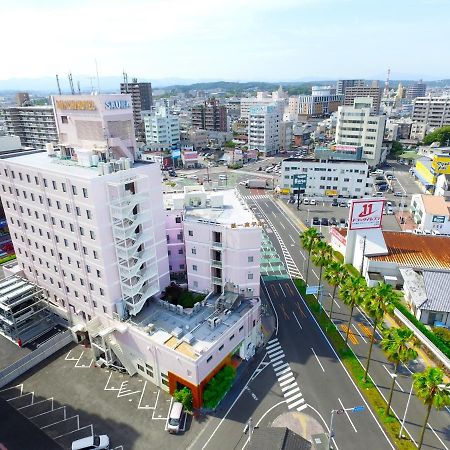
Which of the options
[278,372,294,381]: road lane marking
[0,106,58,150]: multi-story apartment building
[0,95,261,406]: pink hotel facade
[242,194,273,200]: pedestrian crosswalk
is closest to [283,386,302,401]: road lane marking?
[278,372,294,381]: road lane marking

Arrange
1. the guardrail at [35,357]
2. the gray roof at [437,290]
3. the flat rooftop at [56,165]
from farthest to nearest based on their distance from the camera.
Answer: the gray roof at [437,290] < the guardrail at [35,357] < the flat rooftop at [56,165]

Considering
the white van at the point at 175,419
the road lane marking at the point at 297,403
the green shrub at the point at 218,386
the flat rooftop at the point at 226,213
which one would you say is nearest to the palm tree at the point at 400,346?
the road lane marking at the point at 297,403

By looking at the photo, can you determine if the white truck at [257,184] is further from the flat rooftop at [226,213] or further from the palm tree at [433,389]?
the palm tree at [433,389]

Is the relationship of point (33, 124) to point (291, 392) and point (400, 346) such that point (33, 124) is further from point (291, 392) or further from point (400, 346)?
point (400, 346)

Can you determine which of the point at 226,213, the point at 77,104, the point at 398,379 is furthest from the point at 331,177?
the point at 77,104

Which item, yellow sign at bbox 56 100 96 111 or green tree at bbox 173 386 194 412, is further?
yellow sign at bbox 56 100 96 111

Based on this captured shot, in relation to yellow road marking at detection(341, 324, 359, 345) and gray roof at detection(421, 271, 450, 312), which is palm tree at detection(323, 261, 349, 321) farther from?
gray roof at detection(421, 271, 450, 312)
